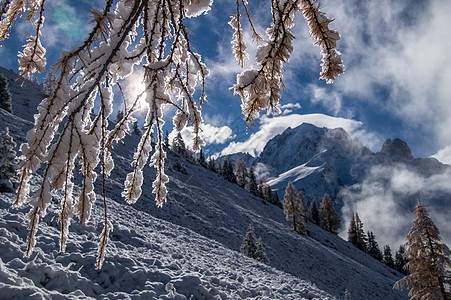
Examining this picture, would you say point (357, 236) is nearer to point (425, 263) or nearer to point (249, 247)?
point (249, 247)

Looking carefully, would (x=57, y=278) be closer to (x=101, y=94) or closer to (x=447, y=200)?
(x=101, y=94)

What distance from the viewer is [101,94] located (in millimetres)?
1103

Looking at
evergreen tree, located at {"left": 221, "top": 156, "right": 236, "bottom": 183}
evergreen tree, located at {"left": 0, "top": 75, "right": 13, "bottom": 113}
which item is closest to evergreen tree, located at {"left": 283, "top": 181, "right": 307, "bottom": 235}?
evergreen tree, located at {"left": 221, "top": 156, "right": 236, "bottom": 183}

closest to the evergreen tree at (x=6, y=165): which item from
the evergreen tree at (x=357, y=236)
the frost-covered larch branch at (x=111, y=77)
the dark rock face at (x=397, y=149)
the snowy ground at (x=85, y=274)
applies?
the snowy ground at (x=85, y=274)

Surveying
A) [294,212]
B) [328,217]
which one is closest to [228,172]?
[294,212]

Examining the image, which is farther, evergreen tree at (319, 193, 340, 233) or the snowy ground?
evergreen tree at (319, 193, 340, 233)

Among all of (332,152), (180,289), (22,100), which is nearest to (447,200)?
(332,152)

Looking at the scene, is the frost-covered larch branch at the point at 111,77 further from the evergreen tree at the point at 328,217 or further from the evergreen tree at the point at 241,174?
the evergreen tree at the point at 241,174

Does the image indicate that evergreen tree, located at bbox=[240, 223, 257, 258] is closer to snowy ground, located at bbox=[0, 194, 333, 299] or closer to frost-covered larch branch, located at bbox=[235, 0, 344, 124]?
snowy ground, located at bbox=[0, 194, 333, 299]

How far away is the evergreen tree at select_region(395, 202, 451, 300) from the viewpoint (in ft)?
36.4

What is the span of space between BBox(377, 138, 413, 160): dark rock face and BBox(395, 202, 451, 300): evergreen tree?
198161 millimetres

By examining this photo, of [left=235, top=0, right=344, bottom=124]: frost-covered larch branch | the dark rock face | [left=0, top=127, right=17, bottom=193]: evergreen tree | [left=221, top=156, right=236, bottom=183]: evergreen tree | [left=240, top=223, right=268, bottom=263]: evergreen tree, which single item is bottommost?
[left=240, top=223, right=268, bottom=263]: evergreen tree

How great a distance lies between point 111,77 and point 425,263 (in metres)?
16.0

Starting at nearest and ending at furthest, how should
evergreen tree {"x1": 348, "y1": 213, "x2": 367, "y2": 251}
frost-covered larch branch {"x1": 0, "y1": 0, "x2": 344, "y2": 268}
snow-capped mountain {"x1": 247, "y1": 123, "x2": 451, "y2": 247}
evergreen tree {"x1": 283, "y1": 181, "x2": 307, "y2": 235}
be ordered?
frost-covered larch branch {"x1": 0, "y1": 0, "x2": 344, "y2": 268} → evergreen tree {"x1": 283, "y1": 181, "x2": 307, "y2": 235} → evergreen tree {"x1": 348, "y1": 213, "x2": 367, "y2": 251} → snow-capped mountain {"x1": 247, "y1": 123, "x2": 451, "y2": 247}
